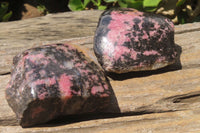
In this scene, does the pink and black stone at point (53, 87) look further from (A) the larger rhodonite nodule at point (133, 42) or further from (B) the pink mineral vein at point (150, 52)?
(B) the pink mineral vein at point (150, 52)

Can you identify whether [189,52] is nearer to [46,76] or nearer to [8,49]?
[46,76]

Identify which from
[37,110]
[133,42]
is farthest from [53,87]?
[133,42]

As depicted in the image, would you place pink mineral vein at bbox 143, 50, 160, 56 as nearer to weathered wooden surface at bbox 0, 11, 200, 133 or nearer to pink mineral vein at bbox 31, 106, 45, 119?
weathered wooden surface at bbox 0, 11, 200, 133

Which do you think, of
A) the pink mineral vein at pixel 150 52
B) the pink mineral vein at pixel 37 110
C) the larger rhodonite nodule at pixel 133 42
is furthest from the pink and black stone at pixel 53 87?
the pink mineral vein at pixel 150 52

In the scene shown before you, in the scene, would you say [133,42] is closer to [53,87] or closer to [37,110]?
[53,87]

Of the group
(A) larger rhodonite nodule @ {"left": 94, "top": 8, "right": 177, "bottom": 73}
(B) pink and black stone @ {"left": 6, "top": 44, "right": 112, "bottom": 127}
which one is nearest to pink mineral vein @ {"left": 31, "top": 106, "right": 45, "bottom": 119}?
(B) pink and black stone @ {"left": 6, "top": 44, "right": 112, "bottom": 127}

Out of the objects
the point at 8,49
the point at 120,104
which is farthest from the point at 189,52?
the point at 8,49
